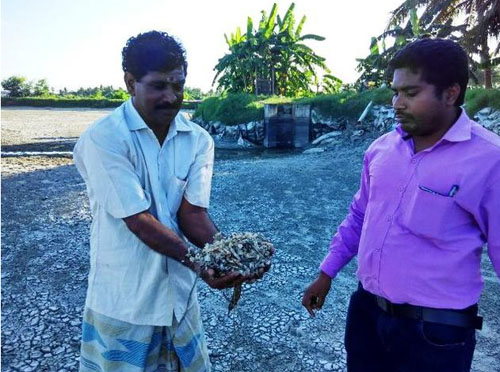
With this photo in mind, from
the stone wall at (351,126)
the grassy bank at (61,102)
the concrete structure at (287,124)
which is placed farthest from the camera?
the grassy bank at (61,102)

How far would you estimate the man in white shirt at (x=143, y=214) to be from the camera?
176 cm

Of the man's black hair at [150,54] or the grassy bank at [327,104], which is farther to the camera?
the grassy bank at [327,104]

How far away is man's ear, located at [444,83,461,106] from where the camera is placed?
1.82 meters

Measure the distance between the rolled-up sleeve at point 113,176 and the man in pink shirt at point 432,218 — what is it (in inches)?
45.8

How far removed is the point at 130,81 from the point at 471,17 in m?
20.8

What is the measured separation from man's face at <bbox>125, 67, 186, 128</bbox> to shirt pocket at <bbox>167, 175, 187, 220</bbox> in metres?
0.28

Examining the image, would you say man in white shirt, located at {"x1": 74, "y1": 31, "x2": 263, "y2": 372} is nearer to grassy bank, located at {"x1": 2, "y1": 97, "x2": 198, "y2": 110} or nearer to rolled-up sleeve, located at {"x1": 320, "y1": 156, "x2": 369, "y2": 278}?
rolled-up sleeve, located at {"x1": 320, "y1": 156, "x2": 369, "y2": 278}

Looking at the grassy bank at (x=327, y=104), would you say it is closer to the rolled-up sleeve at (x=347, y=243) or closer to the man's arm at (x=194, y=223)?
the rolled-up sleeve at (x=347, y=243)

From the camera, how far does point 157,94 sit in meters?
1.87

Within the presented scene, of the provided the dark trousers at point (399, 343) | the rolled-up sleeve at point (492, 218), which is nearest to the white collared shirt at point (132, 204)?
the dark trousers at point (399, 343)

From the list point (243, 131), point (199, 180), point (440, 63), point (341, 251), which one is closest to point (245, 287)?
point (341, 251)

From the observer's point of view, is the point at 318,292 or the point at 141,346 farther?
the point at 318,292

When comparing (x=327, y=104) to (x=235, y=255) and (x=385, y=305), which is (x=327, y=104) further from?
(x=235, y=255)

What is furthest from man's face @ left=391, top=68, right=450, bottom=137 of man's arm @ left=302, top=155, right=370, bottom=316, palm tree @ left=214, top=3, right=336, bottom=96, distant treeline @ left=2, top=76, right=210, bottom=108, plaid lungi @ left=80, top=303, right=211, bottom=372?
distant treeline @ left=2, top=76, right=210, bottom=108
